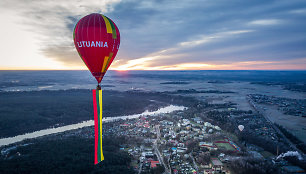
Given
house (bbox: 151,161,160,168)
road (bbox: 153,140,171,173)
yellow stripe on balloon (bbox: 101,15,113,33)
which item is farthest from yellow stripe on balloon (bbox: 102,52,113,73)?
road (bbox: 153,140,171,173)

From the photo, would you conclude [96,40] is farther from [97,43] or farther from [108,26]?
[108,26]

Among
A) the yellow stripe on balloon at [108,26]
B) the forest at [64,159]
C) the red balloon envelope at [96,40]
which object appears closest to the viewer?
the red balloon envelope at [96,40]

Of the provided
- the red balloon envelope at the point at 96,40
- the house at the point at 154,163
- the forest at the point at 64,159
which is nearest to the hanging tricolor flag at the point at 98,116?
the red balloon envelope at the point at 96,40

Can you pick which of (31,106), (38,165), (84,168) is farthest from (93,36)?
(31,106)

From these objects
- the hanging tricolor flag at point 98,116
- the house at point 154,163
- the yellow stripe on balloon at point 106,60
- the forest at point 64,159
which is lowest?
the house at point 154,163

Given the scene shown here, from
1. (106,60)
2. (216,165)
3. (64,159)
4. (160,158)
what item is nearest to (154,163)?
(160,158)

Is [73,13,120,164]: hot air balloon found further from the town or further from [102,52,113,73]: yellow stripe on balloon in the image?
the town

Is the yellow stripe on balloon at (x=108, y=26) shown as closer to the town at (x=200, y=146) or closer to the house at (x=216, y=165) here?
the town at (x=200, y=146)
